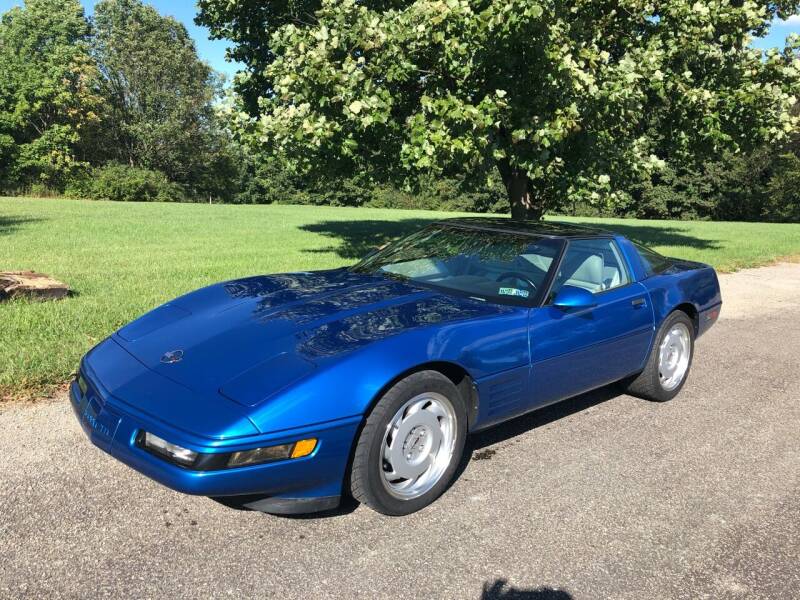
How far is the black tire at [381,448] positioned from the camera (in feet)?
8.84

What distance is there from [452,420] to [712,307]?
3.09m

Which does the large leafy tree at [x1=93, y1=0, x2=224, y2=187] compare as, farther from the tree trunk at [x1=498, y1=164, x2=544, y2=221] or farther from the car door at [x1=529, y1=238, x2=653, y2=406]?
the car door at [x1=529, y1=238, x2=653, y2=406]

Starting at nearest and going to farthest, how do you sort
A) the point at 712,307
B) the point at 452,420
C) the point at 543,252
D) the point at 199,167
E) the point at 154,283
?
the point at 452,420 < the point at 543,252 < the point at 712,307 < the point at 154,283 < the point at 199,167

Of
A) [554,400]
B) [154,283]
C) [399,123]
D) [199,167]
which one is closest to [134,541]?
[554,400]

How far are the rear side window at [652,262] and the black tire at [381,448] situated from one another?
2332mm

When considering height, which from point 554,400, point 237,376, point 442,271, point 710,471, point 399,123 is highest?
point 399,123

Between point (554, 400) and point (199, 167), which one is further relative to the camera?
point (199, 167)

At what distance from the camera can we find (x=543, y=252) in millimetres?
3986

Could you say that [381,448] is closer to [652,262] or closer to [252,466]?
[252,466]

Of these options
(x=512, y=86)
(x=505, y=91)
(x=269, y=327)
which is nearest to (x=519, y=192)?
(x=512, y=86)

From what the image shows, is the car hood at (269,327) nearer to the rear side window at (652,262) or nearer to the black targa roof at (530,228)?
the black targa roof at (530,228)

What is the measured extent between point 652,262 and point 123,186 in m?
41.9

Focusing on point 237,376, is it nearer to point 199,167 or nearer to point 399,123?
point 399,123

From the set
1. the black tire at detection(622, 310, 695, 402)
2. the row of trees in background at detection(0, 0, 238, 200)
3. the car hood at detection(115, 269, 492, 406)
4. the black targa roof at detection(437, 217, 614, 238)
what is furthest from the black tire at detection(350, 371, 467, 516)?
the row of trees in background at detection(0, 0, 238, 200)
